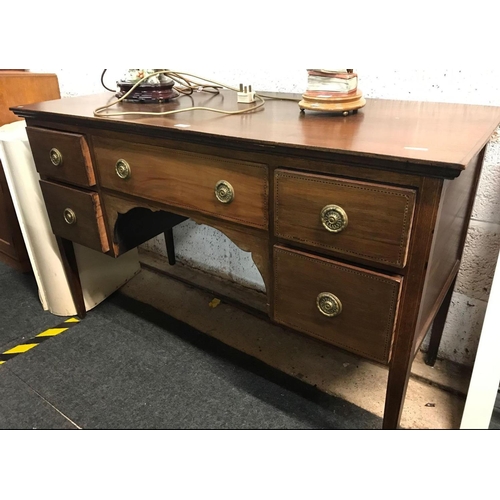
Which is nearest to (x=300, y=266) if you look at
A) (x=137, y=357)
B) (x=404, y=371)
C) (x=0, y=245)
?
(x=404, y=371)

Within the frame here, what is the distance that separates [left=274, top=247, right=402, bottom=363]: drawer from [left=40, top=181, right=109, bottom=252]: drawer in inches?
22.8

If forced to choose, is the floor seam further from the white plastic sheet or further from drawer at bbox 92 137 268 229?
drawer at bbox 92 137 268 229

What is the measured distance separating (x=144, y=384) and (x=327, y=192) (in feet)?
2.77

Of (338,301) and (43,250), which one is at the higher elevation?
(338,301)

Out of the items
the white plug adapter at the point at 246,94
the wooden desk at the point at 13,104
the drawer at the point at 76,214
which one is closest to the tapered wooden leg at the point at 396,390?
the white plug adapter at the point at 246,94

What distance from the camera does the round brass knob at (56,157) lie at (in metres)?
1.21

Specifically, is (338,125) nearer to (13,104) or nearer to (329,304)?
(329,304)

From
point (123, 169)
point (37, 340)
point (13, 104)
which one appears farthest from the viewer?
point (13, 104)

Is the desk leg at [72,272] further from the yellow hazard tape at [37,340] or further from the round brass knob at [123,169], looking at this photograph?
the round brass knob at [123,169]

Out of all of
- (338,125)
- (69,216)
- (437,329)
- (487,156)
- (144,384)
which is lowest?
(144,384)

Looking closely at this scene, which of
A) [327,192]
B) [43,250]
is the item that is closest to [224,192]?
[327,192]

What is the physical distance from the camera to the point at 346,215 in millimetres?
759

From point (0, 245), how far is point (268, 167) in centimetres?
154
